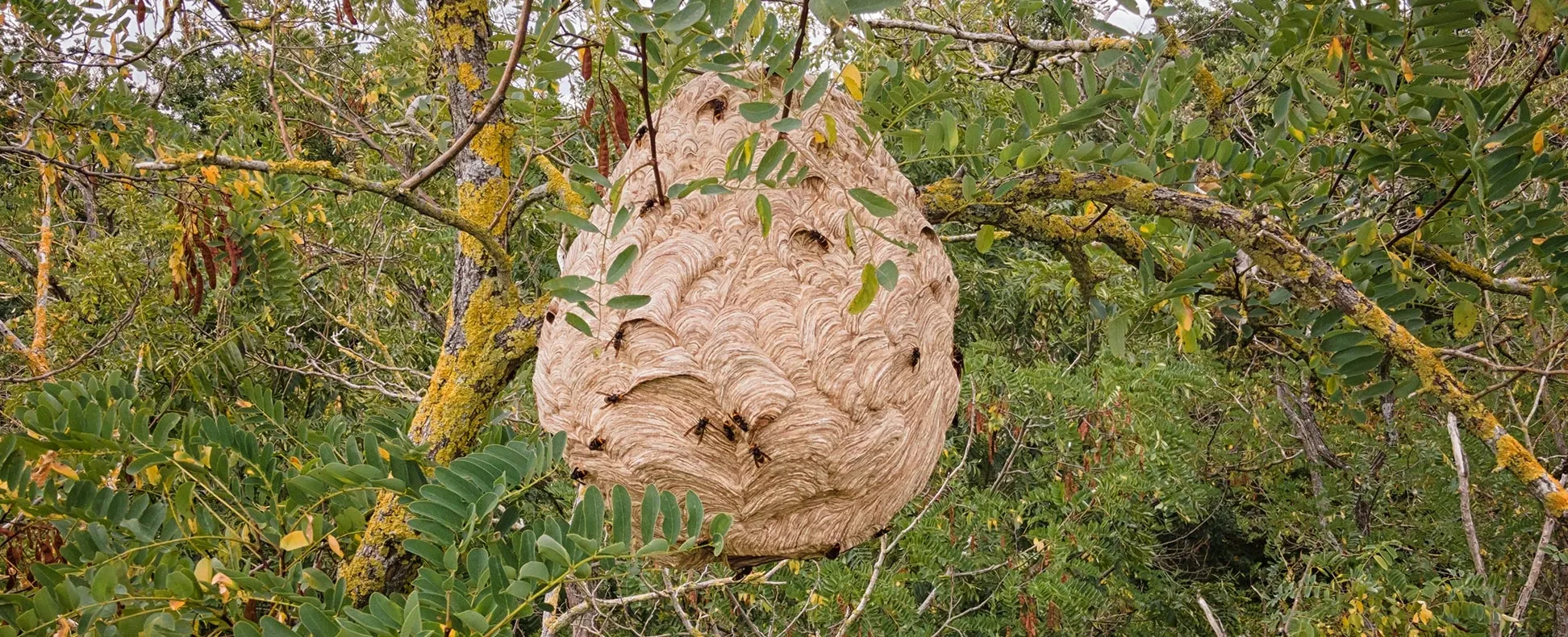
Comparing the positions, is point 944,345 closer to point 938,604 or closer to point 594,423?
point 594,423

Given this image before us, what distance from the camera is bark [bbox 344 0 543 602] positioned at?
1608 mm

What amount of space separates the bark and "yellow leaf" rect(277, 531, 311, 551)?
35 cm

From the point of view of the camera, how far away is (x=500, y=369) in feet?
5.87

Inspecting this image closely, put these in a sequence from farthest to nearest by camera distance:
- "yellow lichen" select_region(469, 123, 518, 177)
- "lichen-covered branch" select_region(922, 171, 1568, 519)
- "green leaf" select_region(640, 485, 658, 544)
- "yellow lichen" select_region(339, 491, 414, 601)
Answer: "yellow lichen" select_region(469, 123, 518, 177) → "yellow lichen" select_region(339, 491, 414, 601) → "lichen-covered branch" select_region(922, 171, 1568, 519) → "green leaf" select_region(640, 485, 658, 544)

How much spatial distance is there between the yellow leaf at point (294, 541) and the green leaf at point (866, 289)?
78 cm

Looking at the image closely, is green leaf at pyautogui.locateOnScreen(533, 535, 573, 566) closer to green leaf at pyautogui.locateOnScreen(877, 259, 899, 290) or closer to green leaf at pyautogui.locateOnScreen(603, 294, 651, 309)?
green leaf at pyautogui.locateOnScreen(603, 294, 651, 309)

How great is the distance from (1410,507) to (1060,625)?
258 centimetres

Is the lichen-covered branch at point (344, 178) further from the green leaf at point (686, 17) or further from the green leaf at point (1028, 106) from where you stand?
the green leaf at point (1028, 106)

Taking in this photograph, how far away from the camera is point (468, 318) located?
5.85 ft

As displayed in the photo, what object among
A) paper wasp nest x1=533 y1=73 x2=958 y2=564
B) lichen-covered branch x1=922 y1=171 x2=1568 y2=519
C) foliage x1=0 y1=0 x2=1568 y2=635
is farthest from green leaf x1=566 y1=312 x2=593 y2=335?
lichen-covered branch x1=922 y1=171 x2=1568 y2=519

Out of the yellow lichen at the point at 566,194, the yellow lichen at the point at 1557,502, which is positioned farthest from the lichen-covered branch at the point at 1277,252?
the yellow lichen at the point at 566,194

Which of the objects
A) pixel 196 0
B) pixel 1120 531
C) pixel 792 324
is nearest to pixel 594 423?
pixel 792 324

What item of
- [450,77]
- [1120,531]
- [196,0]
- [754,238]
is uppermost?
[196,0]

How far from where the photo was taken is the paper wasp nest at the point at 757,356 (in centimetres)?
140
